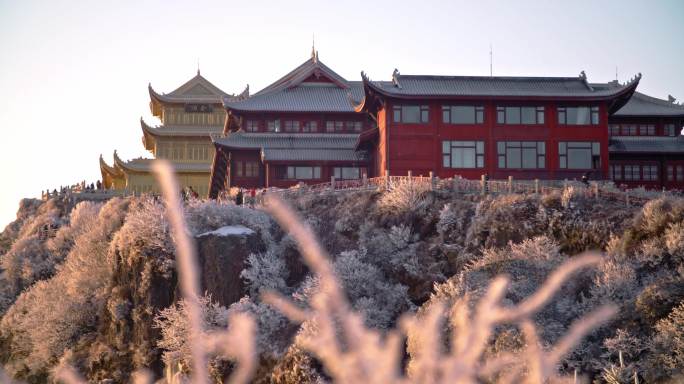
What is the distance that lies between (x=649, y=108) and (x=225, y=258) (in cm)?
3745

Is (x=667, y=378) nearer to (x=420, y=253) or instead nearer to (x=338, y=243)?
(x=420, y=253)

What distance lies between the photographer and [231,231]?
48.0 metres

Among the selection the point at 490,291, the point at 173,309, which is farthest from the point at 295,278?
the point at 490,291

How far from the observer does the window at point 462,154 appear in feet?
189

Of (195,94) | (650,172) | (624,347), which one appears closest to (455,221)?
(624,347)

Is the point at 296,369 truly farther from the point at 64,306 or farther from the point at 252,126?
the point at 252,126

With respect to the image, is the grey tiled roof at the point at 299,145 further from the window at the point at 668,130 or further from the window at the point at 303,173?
the window at the point at 668,130

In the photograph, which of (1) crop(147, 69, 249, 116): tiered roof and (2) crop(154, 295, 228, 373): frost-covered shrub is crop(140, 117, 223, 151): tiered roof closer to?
(1) crop(147, 69, 249, 116): tiered roof

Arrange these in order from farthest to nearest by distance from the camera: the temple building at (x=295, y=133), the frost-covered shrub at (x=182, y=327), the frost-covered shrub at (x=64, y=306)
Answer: the temple building at (x=295, y=133) < the frost-covered shrub at (x=64, y=306) < the frost-covered shrub at (x=182, y=327)

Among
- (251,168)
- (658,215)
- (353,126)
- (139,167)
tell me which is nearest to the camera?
(658,215)

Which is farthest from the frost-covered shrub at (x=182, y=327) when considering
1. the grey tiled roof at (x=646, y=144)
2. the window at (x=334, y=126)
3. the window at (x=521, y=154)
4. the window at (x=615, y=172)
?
the grey tiled roof at (x=646, y=144)

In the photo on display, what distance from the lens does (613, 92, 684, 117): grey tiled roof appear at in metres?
68.6

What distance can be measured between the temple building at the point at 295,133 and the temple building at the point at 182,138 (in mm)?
11490

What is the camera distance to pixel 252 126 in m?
71.9
